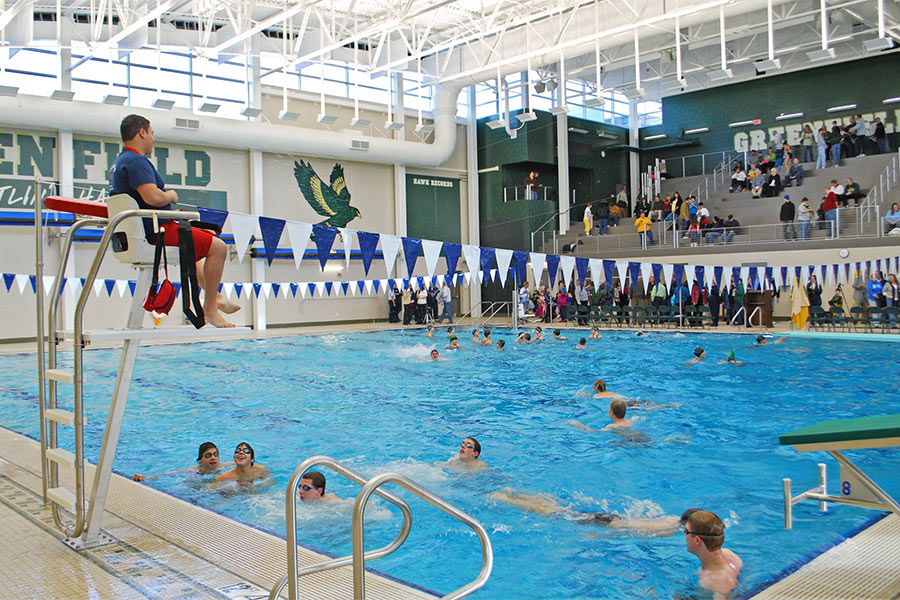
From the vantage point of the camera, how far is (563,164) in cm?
2928

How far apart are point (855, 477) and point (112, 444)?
3.81m

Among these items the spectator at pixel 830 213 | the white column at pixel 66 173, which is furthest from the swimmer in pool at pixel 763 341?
the white column at pixel 66 173

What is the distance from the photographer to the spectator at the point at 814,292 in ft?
65.7

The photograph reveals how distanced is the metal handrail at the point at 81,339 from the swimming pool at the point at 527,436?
6.14ft

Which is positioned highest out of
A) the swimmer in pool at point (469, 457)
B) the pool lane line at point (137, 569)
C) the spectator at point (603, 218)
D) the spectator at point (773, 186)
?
the spectator at point (773, 186)

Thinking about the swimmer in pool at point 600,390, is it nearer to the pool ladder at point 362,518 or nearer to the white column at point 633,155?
the pool ladder at point 362,518

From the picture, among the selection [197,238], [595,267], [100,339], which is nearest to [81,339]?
[100,339]

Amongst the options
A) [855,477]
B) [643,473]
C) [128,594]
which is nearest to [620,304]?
[643,473]

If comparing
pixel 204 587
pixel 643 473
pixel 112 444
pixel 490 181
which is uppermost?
pixel 490 181

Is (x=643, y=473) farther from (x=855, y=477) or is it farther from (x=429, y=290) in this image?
(x=429, y=290)

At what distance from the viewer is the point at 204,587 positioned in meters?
3.15

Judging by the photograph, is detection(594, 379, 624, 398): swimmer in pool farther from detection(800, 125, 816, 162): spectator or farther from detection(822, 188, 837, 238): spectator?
detection(800, 125, 816, 162): spectator

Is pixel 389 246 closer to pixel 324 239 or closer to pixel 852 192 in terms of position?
pixel 324 239

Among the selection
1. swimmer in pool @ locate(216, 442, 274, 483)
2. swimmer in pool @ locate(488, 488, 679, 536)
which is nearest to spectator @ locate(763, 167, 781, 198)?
swimmer in pool @ locate(488, 488, 679, 536)
